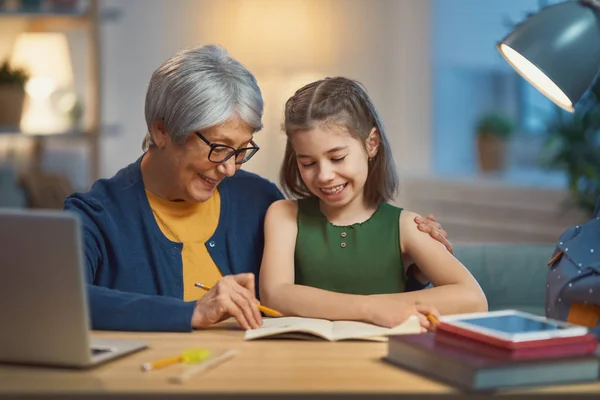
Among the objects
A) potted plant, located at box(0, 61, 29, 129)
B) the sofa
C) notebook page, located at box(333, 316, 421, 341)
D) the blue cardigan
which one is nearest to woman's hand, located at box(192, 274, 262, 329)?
notebook page, located at box(333, 316, 421, 341)

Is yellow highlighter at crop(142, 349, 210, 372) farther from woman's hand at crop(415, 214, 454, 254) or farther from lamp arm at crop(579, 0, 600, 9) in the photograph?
lamp arm at crop(579, 0, 600, 9)

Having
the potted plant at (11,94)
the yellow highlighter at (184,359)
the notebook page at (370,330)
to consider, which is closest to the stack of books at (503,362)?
the notebook page at (370,330)

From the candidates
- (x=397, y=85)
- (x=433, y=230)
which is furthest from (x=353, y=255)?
(x=397, y=85)

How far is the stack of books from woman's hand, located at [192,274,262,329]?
399mm

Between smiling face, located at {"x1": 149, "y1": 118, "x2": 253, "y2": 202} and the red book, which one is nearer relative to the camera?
the red book

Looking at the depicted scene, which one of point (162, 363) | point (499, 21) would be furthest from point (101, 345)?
point (499, 21)

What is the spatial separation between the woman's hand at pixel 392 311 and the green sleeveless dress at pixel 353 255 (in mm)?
280

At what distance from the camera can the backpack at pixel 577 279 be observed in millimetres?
1640

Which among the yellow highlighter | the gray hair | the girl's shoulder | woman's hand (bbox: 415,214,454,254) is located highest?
the gray hair

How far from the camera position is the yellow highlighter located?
52.4 inches

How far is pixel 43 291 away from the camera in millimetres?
1294

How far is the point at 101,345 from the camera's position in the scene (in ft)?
4.76

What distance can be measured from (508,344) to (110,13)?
3977 mm

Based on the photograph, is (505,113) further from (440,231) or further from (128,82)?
(440,231)
